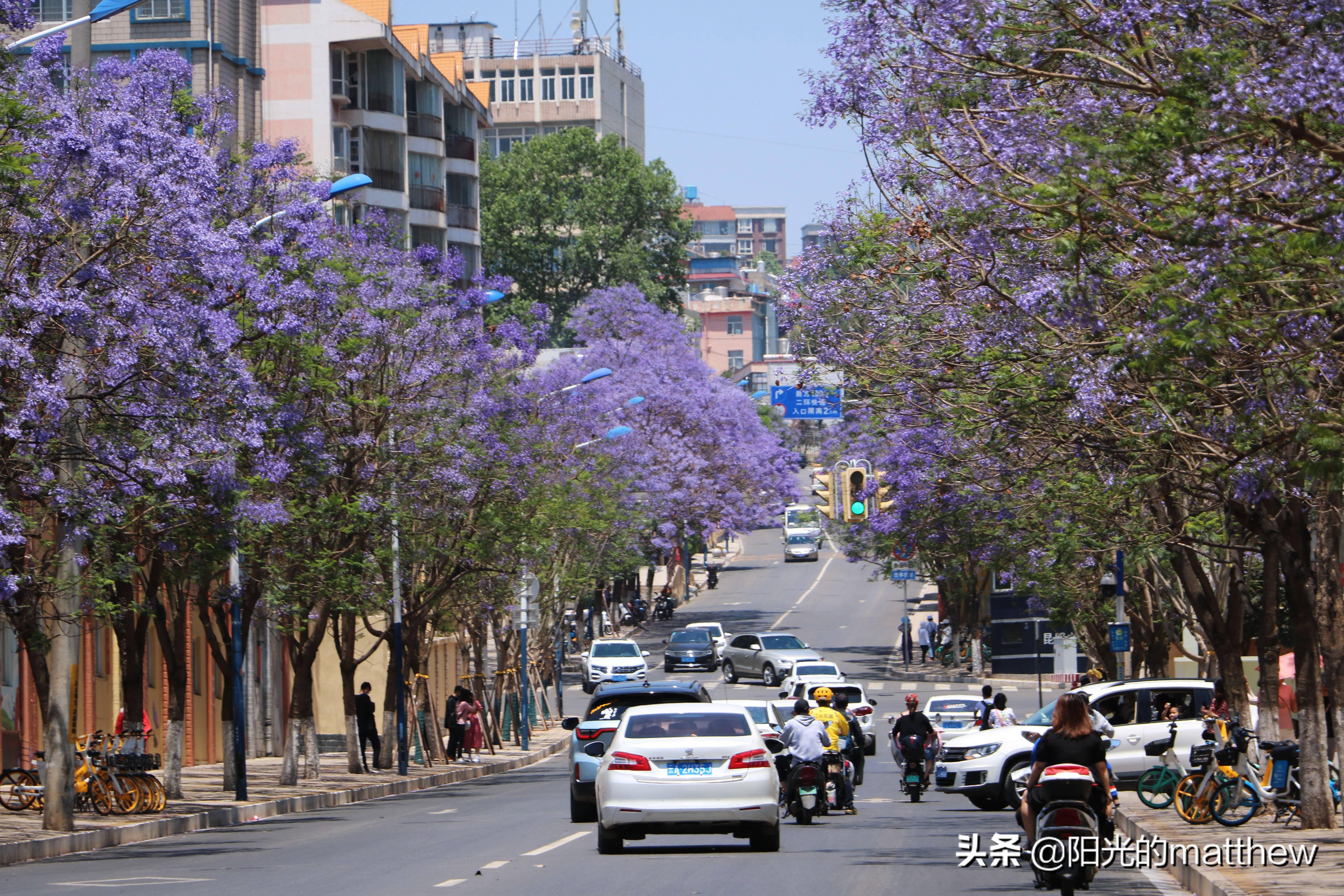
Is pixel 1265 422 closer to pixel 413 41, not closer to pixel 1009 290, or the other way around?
pixel 1009 290

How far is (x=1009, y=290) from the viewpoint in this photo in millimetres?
17500

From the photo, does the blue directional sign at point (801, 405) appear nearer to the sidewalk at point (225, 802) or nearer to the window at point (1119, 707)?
the sidewalk at point (225, 802)

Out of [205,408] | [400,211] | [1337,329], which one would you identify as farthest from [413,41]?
[1337,329]

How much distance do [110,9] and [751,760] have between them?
32.1 ft

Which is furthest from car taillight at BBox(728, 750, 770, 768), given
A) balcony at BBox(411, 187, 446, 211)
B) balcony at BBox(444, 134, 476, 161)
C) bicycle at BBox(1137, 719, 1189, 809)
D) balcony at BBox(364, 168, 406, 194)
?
balcony at BBox(444, 134, 476, 161)

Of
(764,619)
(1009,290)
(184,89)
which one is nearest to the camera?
(1009,290)

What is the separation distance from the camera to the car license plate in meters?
16.7

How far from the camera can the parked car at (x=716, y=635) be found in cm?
6612

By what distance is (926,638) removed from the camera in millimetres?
68438

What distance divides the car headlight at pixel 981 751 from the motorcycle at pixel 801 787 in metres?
3.94

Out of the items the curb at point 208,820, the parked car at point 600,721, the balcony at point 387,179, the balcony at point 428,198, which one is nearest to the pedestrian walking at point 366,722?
the curb at point 208,820

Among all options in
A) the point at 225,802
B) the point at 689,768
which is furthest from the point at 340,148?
the point at 689,768

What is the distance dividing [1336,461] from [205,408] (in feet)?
43.3

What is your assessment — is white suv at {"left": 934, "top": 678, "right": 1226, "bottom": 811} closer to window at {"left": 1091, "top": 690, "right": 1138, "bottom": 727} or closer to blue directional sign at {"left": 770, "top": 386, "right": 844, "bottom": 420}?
window at {"left": 1091, "top": 690, "right": 1138, "bottom": 727}
